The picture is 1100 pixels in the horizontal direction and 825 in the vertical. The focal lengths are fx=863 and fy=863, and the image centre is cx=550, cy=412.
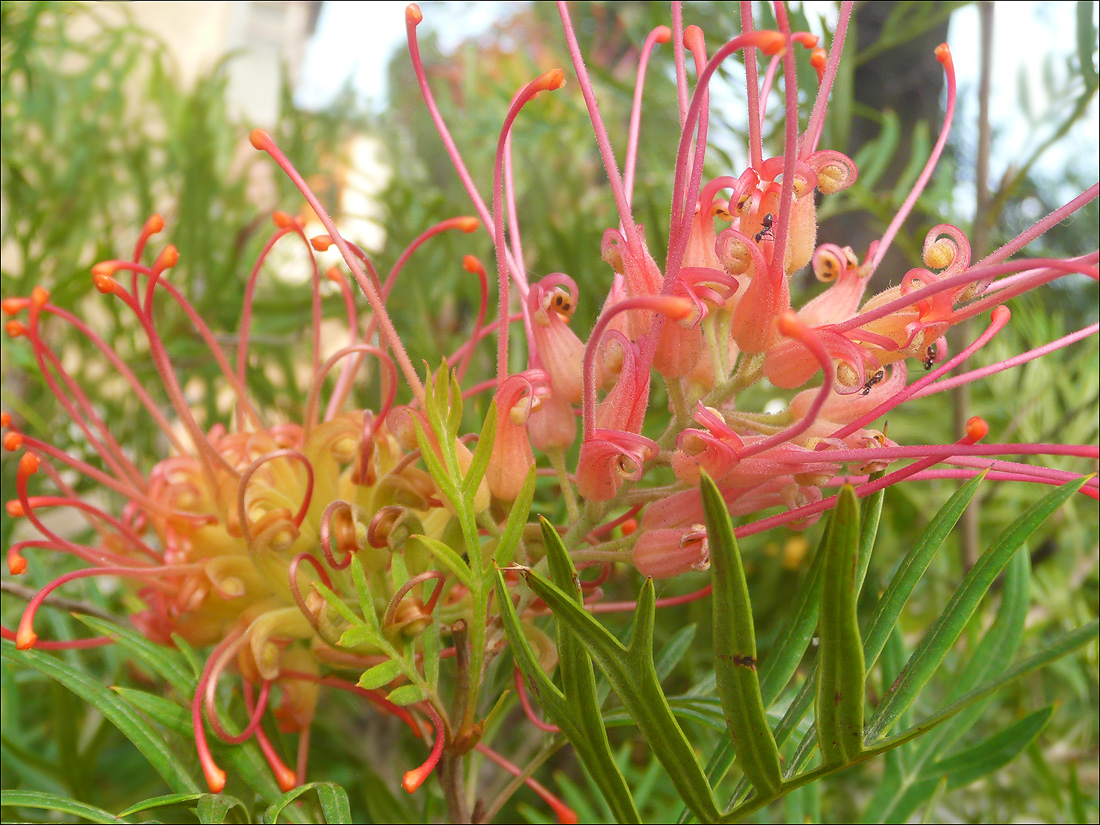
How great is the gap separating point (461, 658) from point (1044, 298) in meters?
0.77

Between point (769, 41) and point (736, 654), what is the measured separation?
172 mm

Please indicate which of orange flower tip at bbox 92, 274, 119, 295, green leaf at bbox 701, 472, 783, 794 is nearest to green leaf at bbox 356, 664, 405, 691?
green leaf at bbox 701, 472, 783, 794

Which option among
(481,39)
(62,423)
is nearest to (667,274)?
(62,423)

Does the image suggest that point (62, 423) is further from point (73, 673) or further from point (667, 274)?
point (667, 274)

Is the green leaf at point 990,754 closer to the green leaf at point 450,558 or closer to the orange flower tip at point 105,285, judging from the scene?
the green leaf at point 450,558

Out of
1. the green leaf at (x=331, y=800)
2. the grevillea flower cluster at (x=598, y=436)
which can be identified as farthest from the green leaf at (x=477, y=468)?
the green leaf at (x=331, y=800)

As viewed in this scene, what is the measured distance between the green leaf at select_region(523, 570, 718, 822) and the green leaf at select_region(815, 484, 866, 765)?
0.14 feet

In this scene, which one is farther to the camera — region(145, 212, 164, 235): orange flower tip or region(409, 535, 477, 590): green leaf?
region(145, 212, 164, 235): orange flower tip

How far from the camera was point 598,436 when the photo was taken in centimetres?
29

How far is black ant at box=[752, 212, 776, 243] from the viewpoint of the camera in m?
0.30

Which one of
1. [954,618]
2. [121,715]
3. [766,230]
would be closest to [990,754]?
[954,618]

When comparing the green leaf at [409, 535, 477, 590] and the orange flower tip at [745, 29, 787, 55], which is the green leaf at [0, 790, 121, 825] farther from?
the orange flower tip at [745, 29, 787, 55]

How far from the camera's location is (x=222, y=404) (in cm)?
98

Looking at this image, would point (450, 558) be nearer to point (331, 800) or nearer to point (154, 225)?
Result: point (331, 800)
